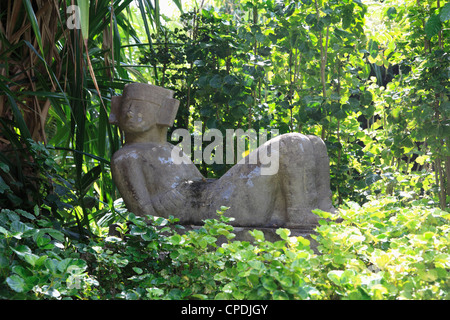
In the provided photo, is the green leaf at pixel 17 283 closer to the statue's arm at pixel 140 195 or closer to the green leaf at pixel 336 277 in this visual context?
the green leaf at pixel 336 277

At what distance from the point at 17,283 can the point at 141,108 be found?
1.54m

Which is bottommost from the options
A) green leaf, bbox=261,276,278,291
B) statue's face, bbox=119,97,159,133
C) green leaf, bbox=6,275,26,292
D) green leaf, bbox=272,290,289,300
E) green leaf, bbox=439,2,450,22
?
green leaf, bbox=272,290,289,300

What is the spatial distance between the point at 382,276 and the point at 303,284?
0.69ft

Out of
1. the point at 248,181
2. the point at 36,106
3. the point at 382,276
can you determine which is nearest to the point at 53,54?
the point at 36,106

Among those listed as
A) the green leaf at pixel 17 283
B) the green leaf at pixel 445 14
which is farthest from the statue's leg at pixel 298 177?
the green leaf at pixel 17 283

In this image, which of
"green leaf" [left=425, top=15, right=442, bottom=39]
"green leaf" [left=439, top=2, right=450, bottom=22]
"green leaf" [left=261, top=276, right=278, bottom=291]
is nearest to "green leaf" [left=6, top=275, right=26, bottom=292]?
"green leaf" [left=261, top=276, right=278, bottom=291]

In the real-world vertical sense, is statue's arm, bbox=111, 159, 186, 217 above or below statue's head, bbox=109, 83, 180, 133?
below

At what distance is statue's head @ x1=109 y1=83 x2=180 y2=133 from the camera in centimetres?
260

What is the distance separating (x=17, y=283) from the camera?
3.84ft

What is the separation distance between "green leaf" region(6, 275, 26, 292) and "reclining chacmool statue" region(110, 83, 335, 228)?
4.34 ft

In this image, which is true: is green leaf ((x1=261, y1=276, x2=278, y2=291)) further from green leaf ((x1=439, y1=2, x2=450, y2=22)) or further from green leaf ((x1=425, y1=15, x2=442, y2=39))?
green leaf ((x1=425, y1=15, x2=442, y2=39))

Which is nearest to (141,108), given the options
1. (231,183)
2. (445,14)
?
(231,183)

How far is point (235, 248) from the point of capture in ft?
Answer: 5.04

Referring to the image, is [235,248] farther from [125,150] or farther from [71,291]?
[125,150]
